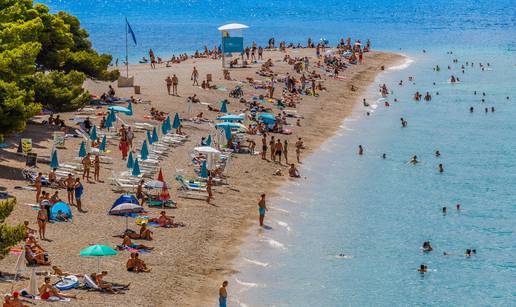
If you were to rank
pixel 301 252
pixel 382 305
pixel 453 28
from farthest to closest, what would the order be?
pixel 453 28, pixel 301 252, pixel 382 305

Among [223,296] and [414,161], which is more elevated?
[414,161]

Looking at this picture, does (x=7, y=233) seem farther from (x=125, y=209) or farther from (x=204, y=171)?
(x=204, y=171)

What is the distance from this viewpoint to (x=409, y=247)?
112 ft

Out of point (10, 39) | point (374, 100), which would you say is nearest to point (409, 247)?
point (10, 39)

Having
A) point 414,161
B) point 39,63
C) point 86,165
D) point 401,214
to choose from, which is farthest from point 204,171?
point 39,63

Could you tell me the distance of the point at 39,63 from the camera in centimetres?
5303

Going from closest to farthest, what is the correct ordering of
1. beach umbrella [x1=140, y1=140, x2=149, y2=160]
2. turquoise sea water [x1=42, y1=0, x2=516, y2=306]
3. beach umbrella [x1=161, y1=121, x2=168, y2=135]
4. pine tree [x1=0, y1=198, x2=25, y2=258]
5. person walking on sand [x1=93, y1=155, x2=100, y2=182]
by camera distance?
pine tree [x1=0, y1=198, x2=25, y2=258] → turquoise sea water [x1=42, y1=0, x2=516, y2=306] → person walking on sand [x1=93, y1=155, x2=100, y2=182] → beach umbrella [x1=140, y1=140, x2=149, y2=160] → beach umbrella [x1=161, y1=121, x2=168, y2=135]

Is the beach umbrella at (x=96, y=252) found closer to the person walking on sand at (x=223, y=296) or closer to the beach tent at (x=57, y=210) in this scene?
the person walking on sand at (x=223, y=296)

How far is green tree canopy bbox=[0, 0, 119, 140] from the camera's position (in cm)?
3709

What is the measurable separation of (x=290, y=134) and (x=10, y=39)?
17944 mm

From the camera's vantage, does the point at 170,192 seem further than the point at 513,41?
No

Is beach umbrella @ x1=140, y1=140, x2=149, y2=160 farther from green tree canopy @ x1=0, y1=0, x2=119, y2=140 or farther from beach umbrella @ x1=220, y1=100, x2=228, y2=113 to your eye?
beach umbrella @ x1=220, y1=100, x2=228, y2=113

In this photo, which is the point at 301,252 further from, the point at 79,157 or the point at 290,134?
the point at 290,134

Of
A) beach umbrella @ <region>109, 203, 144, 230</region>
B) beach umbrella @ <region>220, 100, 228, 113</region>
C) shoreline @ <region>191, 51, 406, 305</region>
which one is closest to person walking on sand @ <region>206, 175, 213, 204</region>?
shoreline @ <region>191, 51, 406, 305</region>
